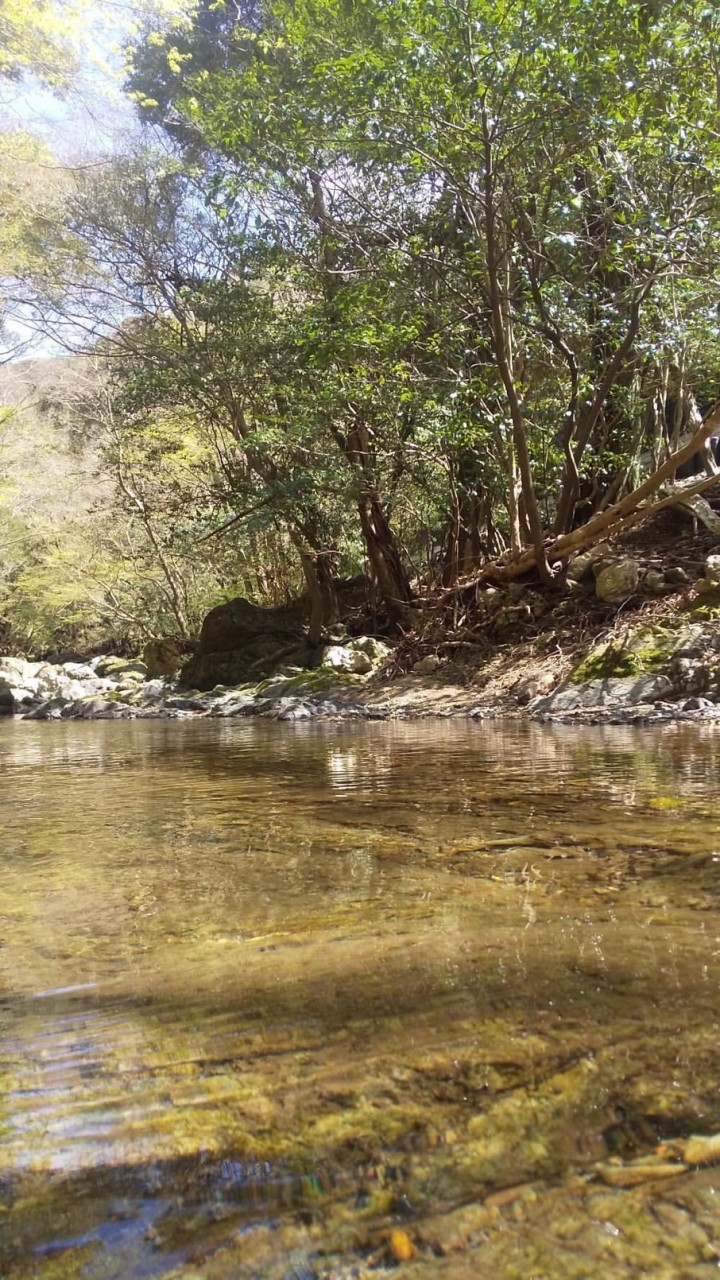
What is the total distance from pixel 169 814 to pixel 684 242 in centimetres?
739

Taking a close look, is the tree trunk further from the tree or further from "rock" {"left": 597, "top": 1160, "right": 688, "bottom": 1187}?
"rock" {"left": 597, "top": 1160, "right": 688, "bottom": 1187}

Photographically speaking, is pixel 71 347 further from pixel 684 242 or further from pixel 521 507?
pixel 684 242

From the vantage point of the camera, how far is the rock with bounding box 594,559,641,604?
10.6 m

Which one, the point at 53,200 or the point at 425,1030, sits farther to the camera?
the point at 53,200

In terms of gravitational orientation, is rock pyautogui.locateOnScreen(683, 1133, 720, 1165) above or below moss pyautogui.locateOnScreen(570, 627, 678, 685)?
below

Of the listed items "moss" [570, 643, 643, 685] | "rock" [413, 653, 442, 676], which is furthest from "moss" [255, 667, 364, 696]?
"moss" [570, 643, 643, 685]

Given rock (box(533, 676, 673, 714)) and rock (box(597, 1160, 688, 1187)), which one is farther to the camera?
rock (box(533, 676, 673, 714))

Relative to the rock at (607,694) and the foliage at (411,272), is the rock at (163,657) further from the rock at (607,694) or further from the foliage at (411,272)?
the rock at (607,694)

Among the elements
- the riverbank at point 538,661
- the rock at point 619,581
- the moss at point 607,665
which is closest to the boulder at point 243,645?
the riverbank at point 538,661

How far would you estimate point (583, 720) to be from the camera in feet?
26.1

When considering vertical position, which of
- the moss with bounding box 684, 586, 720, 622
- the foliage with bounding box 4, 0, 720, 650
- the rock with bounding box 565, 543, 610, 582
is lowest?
the moss with bounding box 684, 586, 720, 622

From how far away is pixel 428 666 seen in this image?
41.2ft

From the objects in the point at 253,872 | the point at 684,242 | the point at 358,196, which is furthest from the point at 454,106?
the point at 253,872

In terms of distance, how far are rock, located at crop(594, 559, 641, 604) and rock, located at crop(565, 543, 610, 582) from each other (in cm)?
65
